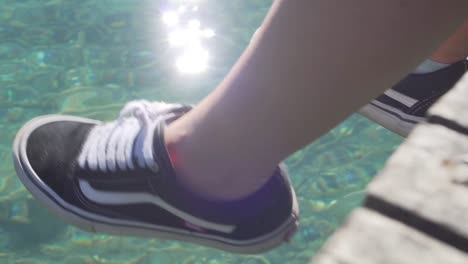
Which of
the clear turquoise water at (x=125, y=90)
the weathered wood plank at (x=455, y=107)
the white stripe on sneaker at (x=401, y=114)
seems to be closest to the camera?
the weathered wood plank at (x=455, y=107)

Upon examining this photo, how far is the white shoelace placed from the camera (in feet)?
4.45

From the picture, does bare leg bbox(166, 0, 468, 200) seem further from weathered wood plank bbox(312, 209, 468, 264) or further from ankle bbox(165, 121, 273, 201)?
weathered wood plank bbox(312, 209, 468, 264)

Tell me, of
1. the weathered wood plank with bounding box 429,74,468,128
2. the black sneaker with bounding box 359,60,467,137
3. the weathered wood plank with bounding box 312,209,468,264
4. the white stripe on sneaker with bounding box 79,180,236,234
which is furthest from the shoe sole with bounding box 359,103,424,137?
the weathered wood plank with bounding box 312,209,468,264

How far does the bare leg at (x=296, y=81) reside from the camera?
1014mm

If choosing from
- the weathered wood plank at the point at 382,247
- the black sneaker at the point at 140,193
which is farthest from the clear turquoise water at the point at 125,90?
the weathered wood plank at the point at 382,247

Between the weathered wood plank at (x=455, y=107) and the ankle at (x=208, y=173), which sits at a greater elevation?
the weathered wood plank at (x=455, y=107)

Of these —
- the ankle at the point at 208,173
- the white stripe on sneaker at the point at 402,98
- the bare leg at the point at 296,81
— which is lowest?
the white stripe on sneaker at the point at 402,98

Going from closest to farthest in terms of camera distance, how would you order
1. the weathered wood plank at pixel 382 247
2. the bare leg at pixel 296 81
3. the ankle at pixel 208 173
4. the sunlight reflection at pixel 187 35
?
the weathered wood plank at pixel 382 247 < the bare leg at pixel 296 81 < the ankle at pixel 208 173 < the sunlight reflection at pixel 187 35

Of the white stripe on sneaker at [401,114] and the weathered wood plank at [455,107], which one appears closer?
the weathered wood plank at [455,107]

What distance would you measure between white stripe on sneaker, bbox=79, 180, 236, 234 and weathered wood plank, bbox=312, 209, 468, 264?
2.39 ft

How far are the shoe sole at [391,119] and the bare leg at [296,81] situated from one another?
51 centimetres

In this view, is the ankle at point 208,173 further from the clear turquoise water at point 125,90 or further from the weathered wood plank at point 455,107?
the weathered wood plank at point 455,107

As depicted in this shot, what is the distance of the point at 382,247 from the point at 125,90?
4.92 feet

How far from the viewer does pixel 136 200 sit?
139 cm
